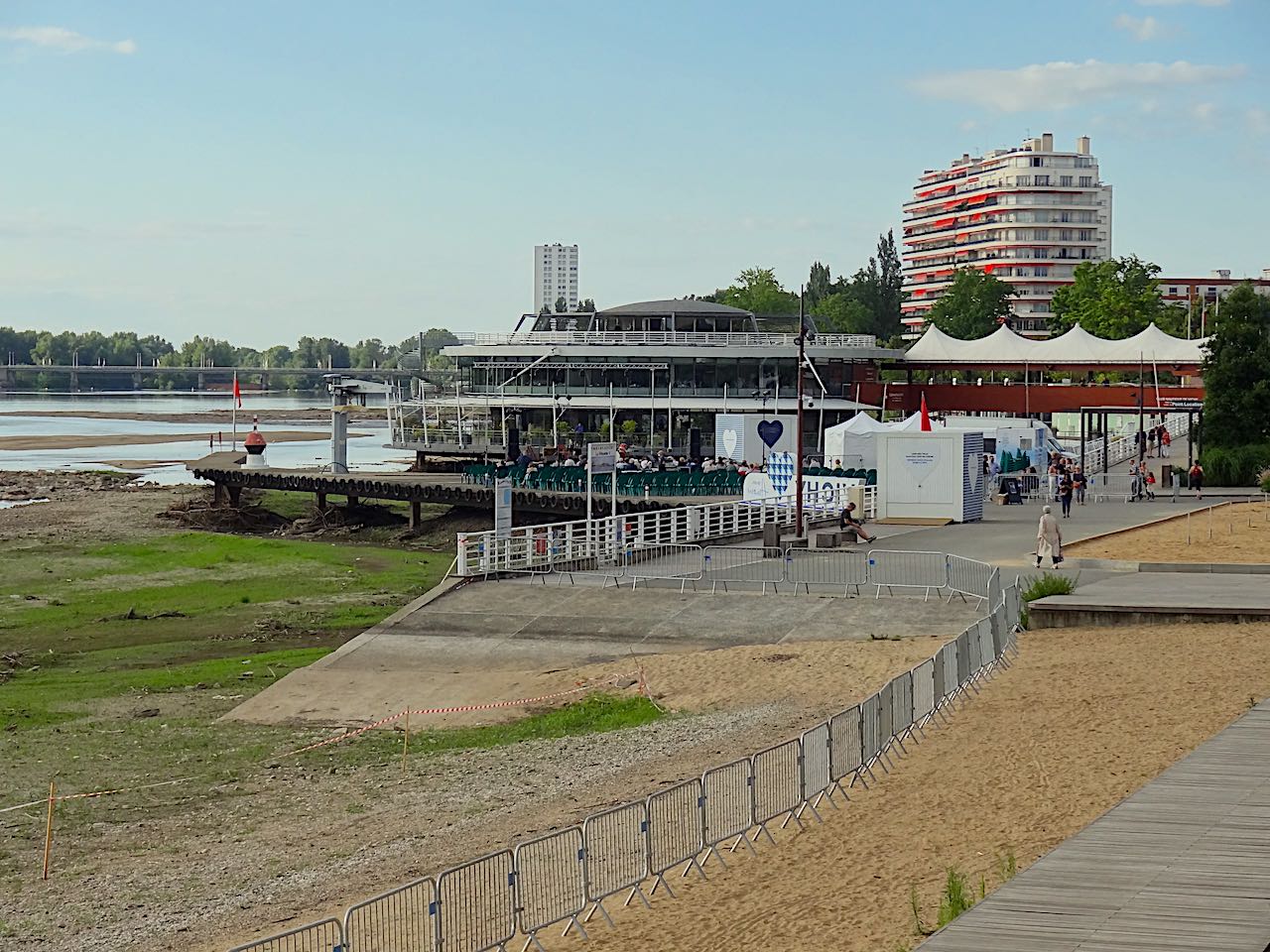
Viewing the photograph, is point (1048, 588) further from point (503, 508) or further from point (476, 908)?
point (476, 908)

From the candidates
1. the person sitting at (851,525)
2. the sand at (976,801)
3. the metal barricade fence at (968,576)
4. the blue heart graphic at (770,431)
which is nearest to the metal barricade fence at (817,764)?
the sand at (976,801)

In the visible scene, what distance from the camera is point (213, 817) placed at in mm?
20781

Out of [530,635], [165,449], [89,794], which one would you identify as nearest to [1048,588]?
[530,635]

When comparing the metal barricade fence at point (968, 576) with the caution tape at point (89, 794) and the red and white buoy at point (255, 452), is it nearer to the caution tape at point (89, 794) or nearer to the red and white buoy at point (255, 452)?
the caution tape at point (89, 794)

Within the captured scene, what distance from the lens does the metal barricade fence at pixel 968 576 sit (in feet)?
110

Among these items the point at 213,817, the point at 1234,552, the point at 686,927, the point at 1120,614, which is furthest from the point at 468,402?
the point at 686,927

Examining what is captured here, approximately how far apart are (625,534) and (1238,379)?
3426 cm

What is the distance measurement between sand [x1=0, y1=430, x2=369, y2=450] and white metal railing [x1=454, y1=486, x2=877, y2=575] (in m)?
95.2

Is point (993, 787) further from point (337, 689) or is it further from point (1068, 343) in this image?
point (1068, 343)

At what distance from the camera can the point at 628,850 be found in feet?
53.7

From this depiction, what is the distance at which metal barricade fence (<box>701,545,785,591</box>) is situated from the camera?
35.6 meters

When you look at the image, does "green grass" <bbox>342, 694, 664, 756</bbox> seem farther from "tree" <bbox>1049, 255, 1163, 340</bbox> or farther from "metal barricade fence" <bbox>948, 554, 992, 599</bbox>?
"tree" <bbox>1049, 255, 1163, 340</bbox>

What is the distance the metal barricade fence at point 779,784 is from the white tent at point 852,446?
121ft

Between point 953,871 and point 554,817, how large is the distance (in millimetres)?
6212
